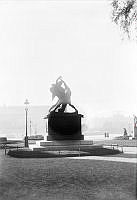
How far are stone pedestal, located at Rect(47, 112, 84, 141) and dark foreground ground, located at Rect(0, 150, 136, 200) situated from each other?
1351 cm

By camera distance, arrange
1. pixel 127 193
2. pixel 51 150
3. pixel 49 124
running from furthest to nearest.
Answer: pixel 49 124 → pixel 51 150 → pixel 127 193

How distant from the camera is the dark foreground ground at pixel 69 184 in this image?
878 cm

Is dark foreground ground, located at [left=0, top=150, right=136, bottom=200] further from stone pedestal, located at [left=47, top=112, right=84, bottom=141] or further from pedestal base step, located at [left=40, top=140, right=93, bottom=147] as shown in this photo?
stone pedestal, located at [left=47, top=112, right=84, bottom=141]

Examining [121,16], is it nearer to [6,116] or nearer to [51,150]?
[51,150]

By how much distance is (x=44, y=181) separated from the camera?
11.3m

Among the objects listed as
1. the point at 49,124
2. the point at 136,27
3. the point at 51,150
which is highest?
the point at 136,27

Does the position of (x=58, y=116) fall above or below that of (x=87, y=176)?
above

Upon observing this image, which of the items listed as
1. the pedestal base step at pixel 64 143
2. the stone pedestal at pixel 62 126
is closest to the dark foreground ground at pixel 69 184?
the pedestal base step at pixel 64 143

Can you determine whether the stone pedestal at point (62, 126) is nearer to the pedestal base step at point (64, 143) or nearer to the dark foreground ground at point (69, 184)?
the pedestal base step at point (64, 143)

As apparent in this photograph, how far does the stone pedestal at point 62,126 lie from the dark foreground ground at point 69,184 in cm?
1351

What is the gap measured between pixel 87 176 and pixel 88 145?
14565mm

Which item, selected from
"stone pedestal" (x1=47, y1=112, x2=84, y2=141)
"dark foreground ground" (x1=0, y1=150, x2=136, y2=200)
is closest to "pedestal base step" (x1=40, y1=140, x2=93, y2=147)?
"stone pedestal" (x1=47, y1=112, x2=84, y2=141)

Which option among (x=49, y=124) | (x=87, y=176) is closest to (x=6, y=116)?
(x=49, y=124)

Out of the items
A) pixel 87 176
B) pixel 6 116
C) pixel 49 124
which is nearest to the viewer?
pixel 87 176
